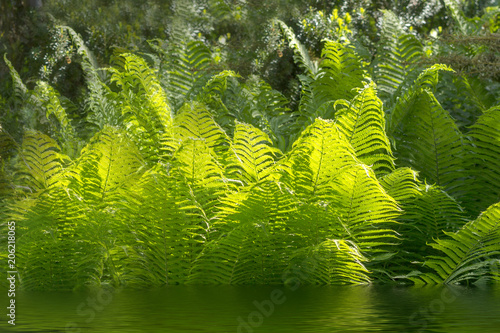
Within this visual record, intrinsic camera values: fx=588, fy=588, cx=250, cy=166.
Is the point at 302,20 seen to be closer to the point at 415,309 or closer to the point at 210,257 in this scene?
the point at 210,257

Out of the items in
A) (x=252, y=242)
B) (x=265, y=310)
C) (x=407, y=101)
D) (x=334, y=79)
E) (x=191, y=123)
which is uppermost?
(x=334, y=79)

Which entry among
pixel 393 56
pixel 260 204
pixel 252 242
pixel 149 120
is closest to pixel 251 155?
pixel 260 204

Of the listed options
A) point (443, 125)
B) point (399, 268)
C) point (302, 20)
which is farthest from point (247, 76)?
point (399, 268)

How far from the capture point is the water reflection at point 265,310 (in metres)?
1.66

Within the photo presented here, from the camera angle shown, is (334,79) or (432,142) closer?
(432,142)

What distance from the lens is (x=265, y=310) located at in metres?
1.96

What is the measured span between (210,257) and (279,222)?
1.34 feet

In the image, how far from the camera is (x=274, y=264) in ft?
9.75

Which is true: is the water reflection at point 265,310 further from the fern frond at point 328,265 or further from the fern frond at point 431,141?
the fern frond at point 431,141

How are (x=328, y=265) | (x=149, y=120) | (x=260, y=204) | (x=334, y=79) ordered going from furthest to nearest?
1. (x=334, y=79)
2. (x=149, y=120)
3. (x=260, y=204)
4. (x=328, y=265)

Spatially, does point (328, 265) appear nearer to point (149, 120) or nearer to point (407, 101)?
point (407, 101)

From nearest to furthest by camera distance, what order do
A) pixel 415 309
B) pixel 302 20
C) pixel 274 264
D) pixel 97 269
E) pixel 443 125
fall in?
pixel 415 309 → pixel 97 269 → pixel 274 264 → pixel 443 125 → pixel 302 20

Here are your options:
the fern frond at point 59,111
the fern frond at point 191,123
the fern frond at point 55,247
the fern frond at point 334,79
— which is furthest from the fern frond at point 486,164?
the fern frond at point 59,111

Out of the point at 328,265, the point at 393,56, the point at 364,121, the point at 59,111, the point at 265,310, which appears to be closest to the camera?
the point at 265,310
